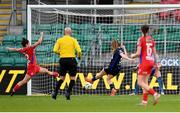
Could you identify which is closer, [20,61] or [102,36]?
[102,36]

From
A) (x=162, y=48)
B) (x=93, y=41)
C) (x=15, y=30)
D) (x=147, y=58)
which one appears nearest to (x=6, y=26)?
(x=15, y=30)

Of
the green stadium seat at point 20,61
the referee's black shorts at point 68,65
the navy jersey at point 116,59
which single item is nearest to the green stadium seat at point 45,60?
the green stadium seat at point 20,61

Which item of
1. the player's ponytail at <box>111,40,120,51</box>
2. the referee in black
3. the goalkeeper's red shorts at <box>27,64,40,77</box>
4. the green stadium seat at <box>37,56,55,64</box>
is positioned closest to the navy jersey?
the player's ponytail at <box>111,40,120,51</box>

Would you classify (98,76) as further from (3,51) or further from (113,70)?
(3,51)

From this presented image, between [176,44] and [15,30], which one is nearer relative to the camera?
[176,44]

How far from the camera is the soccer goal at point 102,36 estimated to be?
23.4 meters

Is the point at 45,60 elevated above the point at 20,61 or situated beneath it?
elevated above

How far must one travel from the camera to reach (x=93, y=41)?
2456 centimetres

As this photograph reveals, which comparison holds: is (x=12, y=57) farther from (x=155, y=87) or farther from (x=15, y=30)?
(x=155, y=87)

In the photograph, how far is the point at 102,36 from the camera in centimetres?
2477

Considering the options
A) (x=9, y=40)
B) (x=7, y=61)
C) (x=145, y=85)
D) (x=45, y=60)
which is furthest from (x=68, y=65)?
(x=9, y=40)

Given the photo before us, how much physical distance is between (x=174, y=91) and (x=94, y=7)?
12.3 ft

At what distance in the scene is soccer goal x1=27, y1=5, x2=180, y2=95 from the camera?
2344 cm

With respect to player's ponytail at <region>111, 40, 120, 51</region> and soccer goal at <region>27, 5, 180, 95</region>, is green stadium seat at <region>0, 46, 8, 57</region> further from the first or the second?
player's ponytail at <region>111, 40, 120, 51</region>
